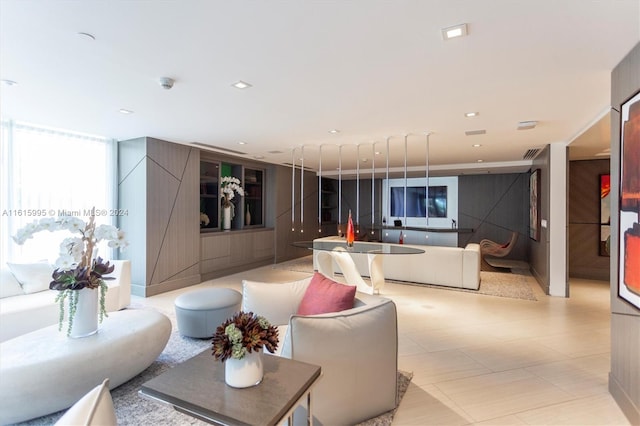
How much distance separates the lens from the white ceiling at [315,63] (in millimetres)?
1807

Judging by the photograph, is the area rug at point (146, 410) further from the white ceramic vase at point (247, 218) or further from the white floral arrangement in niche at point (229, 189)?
the white ceramic vase at point (247, 218)

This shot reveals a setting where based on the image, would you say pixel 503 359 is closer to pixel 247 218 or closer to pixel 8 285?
pixel 8 285

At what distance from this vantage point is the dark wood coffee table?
1.25 m

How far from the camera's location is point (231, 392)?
137 cm

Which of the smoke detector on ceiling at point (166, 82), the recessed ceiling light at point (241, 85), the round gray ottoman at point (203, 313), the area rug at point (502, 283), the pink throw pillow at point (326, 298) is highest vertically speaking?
the recessed ceiling light at point (241, 85)

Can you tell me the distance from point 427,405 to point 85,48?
3.36 metres

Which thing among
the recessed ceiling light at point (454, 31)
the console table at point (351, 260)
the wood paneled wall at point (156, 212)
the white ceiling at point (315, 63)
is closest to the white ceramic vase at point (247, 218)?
the wood paneled wall at point (156, 212)

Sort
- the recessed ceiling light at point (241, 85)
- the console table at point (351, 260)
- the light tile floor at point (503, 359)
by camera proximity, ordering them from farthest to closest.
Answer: the console table at point (351, 260), the recessed ceiling light at point (241, 85), the light tile floor at point (503, 359)

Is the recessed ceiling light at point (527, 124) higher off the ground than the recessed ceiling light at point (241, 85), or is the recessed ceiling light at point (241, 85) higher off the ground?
the recessed ceiling light at point (241, 85)

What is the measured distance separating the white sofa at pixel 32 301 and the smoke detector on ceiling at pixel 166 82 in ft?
7.75

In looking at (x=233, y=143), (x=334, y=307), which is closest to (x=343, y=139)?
(x=233, y=143)

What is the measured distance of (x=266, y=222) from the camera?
7922mm

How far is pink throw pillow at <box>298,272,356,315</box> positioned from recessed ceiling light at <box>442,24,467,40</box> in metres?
1.74

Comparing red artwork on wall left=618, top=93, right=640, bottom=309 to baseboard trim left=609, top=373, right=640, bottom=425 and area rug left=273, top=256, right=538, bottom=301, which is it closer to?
baseboard trim left=609, top=373, right=640, bottom=425
